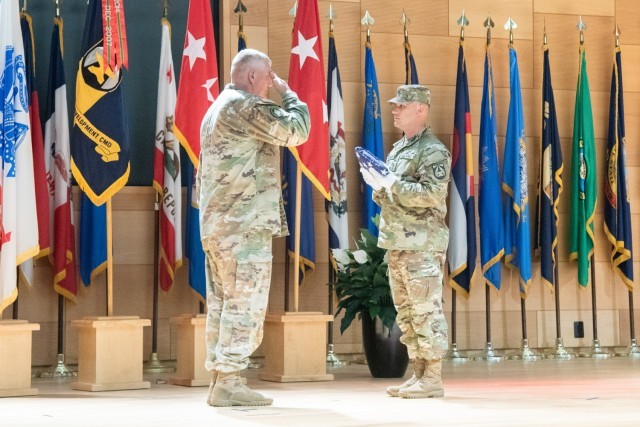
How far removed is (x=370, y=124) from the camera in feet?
25.3

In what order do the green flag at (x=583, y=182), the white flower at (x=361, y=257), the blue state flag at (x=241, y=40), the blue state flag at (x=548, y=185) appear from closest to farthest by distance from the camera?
the white flower at (x=361, y=257) < the blue state flag at (x=241, y=40) < the blue state flag at (x=548, y=185) < the green flag at (x=583, y=182)

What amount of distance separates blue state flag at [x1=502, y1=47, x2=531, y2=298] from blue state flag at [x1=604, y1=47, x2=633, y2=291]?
0.77 metres

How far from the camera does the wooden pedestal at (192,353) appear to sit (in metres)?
5.89

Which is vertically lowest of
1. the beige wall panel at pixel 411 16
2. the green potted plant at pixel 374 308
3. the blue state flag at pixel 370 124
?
the green potted plant at pixel 374 308

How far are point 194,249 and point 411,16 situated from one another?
2679 mm

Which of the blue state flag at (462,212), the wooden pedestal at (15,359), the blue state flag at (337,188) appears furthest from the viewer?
the blue state flag at (462,212)

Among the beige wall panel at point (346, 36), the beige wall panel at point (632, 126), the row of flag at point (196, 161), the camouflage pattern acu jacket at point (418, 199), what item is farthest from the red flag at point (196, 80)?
the beige wall panel at point (632, 126)

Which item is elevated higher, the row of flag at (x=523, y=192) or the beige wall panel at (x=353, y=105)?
the beige wall panel at (x=353, y=105)

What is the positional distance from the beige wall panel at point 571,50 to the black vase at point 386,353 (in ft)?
9.93

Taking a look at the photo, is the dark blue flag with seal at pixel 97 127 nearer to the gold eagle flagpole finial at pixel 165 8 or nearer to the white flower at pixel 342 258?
the gold eagle flagpole finial at pixel 165 8

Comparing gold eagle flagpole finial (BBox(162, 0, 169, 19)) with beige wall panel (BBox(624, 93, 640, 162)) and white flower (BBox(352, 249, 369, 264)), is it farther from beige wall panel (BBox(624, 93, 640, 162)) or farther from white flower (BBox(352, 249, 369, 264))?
beige wall panel (BBox(624, 93, 640, 162))

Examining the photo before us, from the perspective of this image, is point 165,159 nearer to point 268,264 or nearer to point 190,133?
point 190,133

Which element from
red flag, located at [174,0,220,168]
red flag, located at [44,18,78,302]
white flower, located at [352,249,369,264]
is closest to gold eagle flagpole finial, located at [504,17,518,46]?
white flower, located at [352,249,369,264]

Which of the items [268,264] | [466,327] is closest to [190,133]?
[268,264]
